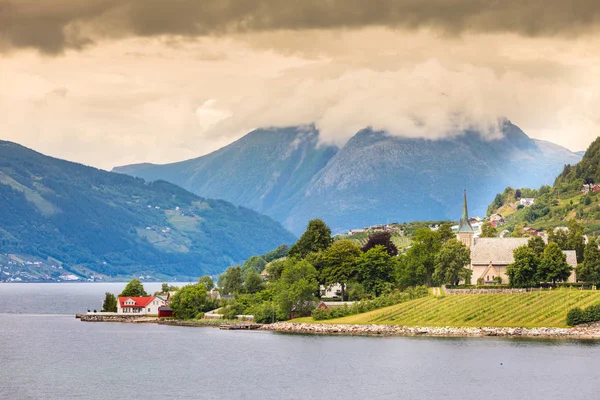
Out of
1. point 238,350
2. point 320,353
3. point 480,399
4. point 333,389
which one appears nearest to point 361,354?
point 320,353

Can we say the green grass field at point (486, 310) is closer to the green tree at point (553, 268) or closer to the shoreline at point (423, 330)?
the shoreline at point (423, 330)

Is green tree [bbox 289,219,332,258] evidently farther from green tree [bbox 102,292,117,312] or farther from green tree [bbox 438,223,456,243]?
green tree [bbox 102,292,117,312]

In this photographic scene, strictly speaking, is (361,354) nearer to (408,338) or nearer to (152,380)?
(408,338)

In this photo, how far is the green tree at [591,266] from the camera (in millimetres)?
149125

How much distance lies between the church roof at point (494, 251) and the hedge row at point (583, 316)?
33.8 metres

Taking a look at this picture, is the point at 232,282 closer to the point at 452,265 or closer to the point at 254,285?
the point at 254,285

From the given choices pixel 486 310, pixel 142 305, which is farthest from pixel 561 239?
pixel 142 305

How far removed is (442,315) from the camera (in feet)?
462

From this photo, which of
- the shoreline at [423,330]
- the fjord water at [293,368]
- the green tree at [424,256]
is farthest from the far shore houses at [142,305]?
the green tree at [424,256]

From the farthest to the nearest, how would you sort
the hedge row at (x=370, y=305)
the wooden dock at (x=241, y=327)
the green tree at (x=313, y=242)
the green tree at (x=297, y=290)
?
the green tree at (x=313, y=242)
the green tree at (x=297, y=290)
the wooden dock at (x=241, y=327)
the hedge row at (x=370, y=305)

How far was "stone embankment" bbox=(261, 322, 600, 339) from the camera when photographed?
127438 mm

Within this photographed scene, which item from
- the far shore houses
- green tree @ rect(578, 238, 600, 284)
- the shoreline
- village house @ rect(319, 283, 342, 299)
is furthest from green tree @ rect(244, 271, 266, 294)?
green tree @ rect(578, 238, 600, 284)

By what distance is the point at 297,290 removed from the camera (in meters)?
154

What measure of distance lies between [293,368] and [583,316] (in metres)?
40.7
